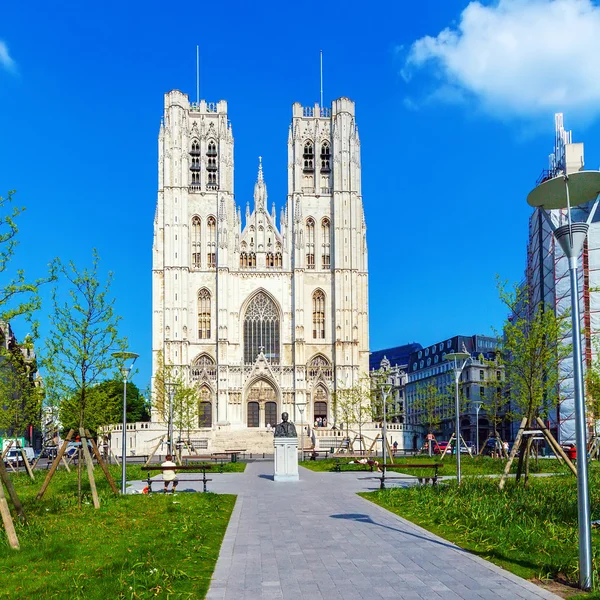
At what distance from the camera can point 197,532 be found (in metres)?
12.6

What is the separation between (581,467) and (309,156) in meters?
65.7

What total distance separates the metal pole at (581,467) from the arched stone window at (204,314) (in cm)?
6012

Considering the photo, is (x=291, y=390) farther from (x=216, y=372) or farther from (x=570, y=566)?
(x=570, y=566)

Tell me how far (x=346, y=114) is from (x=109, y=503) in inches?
2364

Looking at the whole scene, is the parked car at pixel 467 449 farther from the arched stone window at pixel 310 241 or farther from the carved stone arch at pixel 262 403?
the arched stone window at pixel 310 241

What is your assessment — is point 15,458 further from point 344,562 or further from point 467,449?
point 344,562

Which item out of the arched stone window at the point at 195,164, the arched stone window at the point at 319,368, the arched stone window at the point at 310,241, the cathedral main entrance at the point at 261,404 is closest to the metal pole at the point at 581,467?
the cathedral main entrance at the point at 261,404

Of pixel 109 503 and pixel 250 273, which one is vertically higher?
pixel 250 273

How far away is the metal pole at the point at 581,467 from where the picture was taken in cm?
880

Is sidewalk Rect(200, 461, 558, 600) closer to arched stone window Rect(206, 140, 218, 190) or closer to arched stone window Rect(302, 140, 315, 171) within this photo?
arched stone window Rect(206, 140, 218, 190)

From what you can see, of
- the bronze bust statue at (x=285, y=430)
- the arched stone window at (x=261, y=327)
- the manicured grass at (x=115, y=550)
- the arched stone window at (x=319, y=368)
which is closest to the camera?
the manicured grass at (x=115, y=550)

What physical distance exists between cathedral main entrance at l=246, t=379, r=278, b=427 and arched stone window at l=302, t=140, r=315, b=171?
20212mm

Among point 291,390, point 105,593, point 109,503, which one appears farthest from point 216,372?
point 105,593

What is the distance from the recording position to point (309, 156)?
73.3m
